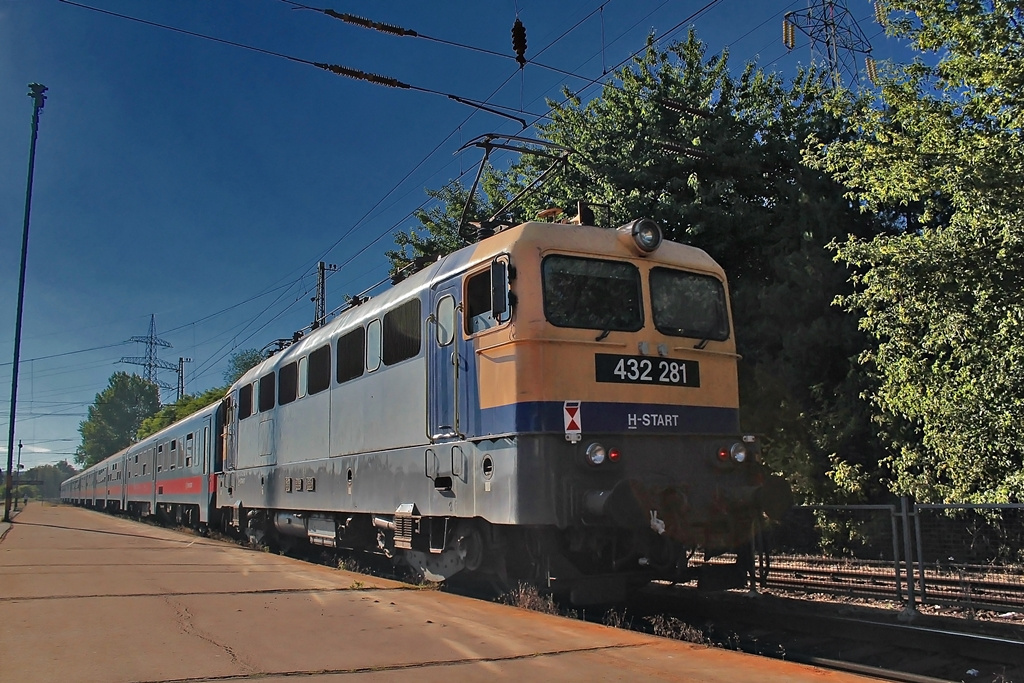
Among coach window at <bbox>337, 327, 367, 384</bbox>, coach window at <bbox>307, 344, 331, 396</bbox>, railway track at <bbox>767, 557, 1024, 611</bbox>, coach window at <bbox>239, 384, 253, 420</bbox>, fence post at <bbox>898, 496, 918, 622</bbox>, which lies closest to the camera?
fence post at <bbox>898, 496, 918, 622</bbox>

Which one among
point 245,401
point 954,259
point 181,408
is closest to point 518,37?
point 954,259

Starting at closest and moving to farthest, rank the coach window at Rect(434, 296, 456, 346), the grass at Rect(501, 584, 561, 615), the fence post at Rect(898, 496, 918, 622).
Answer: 1. the grass at Rect(501, 584, 561, 615)
2. the fence post at Rect(898, 496, 918, 622)
3. the coach window at Rect(434, 296, 456, 346)

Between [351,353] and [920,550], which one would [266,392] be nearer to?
[351,353]

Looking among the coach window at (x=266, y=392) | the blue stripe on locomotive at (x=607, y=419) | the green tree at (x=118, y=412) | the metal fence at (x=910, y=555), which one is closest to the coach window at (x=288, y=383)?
the coach window at (x=266, y=392)

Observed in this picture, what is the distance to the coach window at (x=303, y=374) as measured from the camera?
43.4 feet

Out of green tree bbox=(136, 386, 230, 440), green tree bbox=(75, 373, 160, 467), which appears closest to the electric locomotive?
green tree bbox=(136, 386, 230, 440)

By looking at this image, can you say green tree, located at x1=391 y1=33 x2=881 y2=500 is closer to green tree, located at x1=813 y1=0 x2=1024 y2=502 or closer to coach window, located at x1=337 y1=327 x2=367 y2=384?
green tree, located at x1=813 y1=0 x2=1024 y2=502

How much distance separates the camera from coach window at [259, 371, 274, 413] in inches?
594

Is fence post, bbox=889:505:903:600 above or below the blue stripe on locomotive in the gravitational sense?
below

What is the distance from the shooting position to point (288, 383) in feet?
46.3

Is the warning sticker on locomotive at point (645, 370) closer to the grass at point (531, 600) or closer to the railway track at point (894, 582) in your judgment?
the grass at point (531, 600)

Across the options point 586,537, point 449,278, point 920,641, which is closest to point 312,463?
point 449,278

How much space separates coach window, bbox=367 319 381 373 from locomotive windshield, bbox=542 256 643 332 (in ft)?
10.8

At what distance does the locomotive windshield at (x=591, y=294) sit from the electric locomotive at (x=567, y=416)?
0.7 inches
